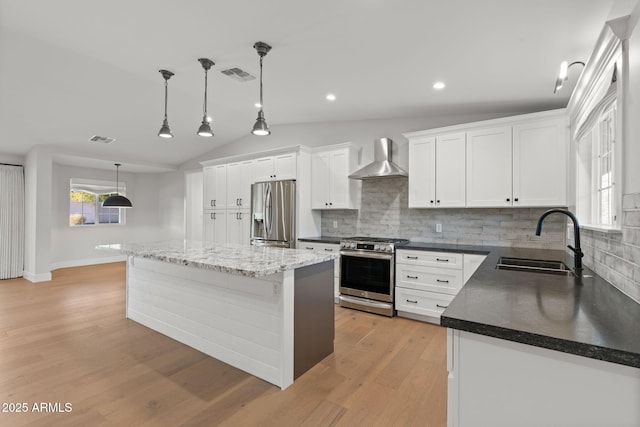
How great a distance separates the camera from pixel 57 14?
2.58m

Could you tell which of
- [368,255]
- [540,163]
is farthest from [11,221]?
[540,163]

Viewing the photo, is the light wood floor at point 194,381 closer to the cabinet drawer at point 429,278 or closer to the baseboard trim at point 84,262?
the cabinet drawer at point 429,278

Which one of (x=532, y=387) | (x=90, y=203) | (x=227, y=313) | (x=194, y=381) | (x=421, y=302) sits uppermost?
(x=90, y=203)

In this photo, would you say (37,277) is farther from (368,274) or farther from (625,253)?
(625,253)

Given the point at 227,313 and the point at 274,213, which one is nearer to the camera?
the point at 227,313

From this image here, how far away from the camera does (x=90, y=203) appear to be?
7531 millimetres

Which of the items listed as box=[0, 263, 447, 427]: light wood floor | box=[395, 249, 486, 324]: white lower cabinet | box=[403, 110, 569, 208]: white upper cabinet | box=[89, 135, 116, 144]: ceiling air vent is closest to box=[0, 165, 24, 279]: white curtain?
box=[89, 135, 116, 144]: ceiling air vent

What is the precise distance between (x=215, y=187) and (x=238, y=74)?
2965 millimetres

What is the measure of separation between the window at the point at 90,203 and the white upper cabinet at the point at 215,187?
3390mm

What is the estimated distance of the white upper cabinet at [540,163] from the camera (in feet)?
10.3

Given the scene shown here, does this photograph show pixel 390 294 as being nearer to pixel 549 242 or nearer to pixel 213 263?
pixel 549 242

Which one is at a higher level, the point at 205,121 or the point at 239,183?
the point at 205,121

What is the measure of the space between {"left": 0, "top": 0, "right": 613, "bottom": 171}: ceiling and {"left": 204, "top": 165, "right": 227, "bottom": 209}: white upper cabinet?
131 centimetres

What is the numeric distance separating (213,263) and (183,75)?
2676 mm
